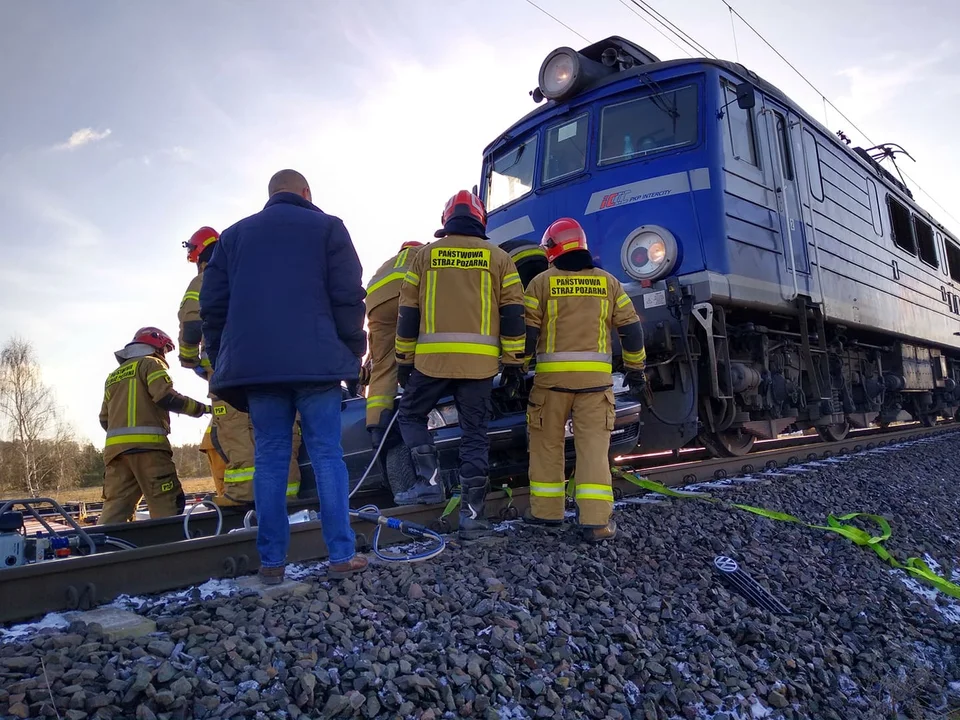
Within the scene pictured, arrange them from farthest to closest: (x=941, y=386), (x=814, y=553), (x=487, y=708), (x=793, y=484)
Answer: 1. (x=941, y=386)
2. (x=793, y=484)
3. (x=814, y=553)
4. (x=487, y=708)

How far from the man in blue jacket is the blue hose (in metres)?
0.21

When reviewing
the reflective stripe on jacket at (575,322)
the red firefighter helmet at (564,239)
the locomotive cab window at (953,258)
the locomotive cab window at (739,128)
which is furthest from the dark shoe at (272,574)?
the locomotive cab window at (953,258)

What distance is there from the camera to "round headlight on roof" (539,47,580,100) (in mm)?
6652

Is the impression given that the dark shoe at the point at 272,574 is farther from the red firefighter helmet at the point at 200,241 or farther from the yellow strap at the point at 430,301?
the red firefighter helmet at the point at 200,241

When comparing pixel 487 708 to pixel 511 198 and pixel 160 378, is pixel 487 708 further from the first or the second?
pixel 511 198

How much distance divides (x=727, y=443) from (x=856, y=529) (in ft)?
8.87

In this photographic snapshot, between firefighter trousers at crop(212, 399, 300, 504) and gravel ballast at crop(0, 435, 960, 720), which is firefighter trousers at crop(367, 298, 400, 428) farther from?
gravel ballast at crop(0, 435, 960, 720)

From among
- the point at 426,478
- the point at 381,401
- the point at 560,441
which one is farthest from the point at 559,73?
the point at 426,478

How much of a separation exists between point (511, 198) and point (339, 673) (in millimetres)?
6051

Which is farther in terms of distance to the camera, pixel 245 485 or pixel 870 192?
pixel 870 192

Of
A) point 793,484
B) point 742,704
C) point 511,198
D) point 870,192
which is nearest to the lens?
point 742,704

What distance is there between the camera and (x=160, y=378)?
209 inches

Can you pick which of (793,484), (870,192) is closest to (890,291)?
(870,192)

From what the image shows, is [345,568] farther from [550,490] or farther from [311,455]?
[550,490]
